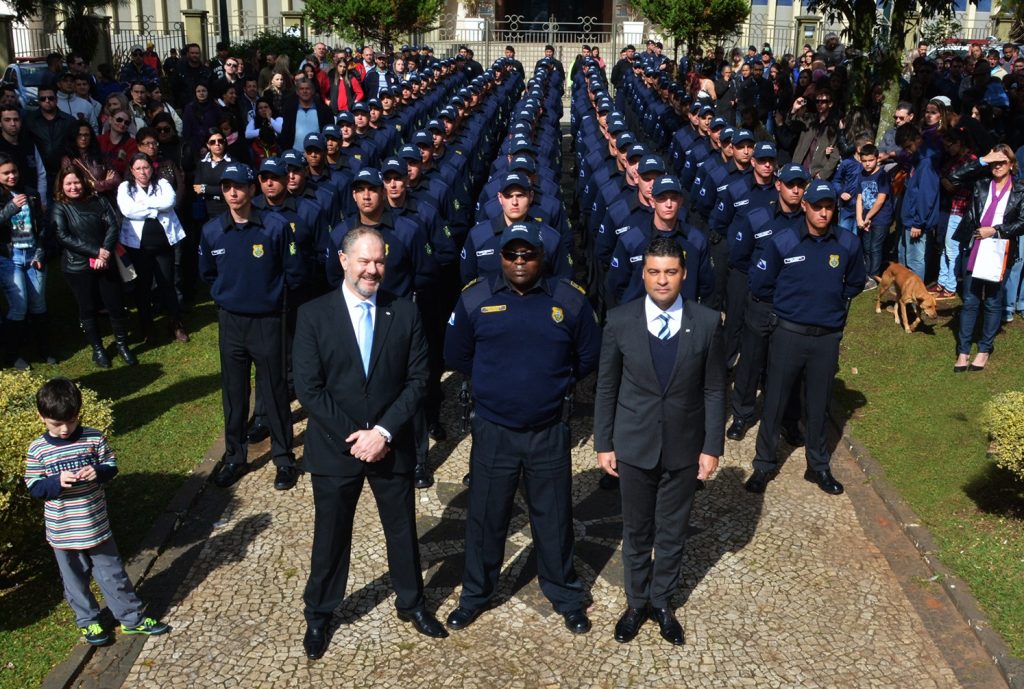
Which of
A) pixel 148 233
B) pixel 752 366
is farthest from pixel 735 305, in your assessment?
pixel 148 233

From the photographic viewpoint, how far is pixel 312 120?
50.5 feet

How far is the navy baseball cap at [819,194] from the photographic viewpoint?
275 inches

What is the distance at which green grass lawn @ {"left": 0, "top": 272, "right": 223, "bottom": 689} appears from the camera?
18.5 ft

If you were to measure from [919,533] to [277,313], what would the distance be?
182 inches

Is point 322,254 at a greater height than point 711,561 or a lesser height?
greater

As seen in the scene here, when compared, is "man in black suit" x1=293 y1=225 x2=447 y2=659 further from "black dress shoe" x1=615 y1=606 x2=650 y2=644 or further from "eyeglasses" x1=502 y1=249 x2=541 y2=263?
"black dress shoe" x1=615 y1=606 x2=650 y2=644

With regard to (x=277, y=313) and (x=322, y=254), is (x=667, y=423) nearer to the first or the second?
(x=277, y=313)

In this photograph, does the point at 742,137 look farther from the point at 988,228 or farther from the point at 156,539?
the point at 156,539

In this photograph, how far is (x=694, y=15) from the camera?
25031 mm

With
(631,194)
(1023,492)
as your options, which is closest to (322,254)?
(631,194)

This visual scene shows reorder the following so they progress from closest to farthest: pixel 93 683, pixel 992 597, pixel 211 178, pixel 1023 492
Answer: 1. pixel 93 683
2. pixel 992 597
3. pixel 1023 492
4. pixel 211 178

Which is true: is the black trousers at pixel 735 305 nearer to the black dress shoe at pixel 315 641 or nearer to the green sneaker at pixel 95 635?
the black dress shoe at pixel 315 641

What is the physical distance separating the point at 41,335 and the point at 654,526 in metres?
6.93

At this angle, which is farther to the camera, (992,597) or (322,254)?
(322,254)
